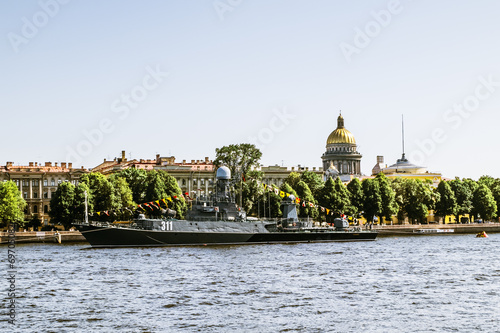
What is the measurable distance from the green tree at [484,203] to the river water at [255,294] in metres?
80.2

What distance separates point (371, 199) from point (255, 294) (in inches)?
3397

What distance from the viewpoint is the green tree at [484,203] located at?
457 feet

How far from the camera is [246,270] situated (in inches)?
2029

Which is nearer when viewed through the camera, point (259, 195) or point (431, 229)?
point (259, 195)

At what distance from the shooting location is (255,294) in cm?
3916

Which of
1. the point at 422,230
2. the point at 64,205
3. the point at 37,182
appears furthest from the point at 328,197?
the point at 37,182

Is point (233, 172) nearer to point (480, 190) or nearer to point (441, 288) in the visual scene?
point (480, 190)

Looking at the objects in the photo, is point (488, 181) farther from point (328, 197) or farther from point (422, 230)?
point (328, 197)

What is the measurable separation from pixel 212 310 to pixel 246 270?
687 inches

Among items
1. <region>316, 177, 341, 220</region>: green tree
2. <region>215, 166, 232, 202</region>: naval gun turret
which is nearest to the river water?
<region>215, 166, 232, 202</region>: naval gun turret

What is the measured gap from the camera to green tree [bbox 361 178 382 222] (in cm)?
12319

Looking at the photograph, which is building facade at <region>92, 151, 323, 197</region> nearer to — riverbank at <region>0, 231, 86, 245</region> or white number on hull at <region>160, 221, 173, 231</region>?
riverbank at <region>0, 231, 86, 245</region>

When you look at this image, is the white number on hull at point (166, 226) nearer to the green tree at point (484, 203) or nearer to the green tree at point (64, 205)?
the green tree at point (64, 205)

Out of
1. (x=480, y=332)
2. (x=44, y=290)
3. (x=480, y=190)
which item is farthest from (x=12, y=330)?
(x=480, y=190)
